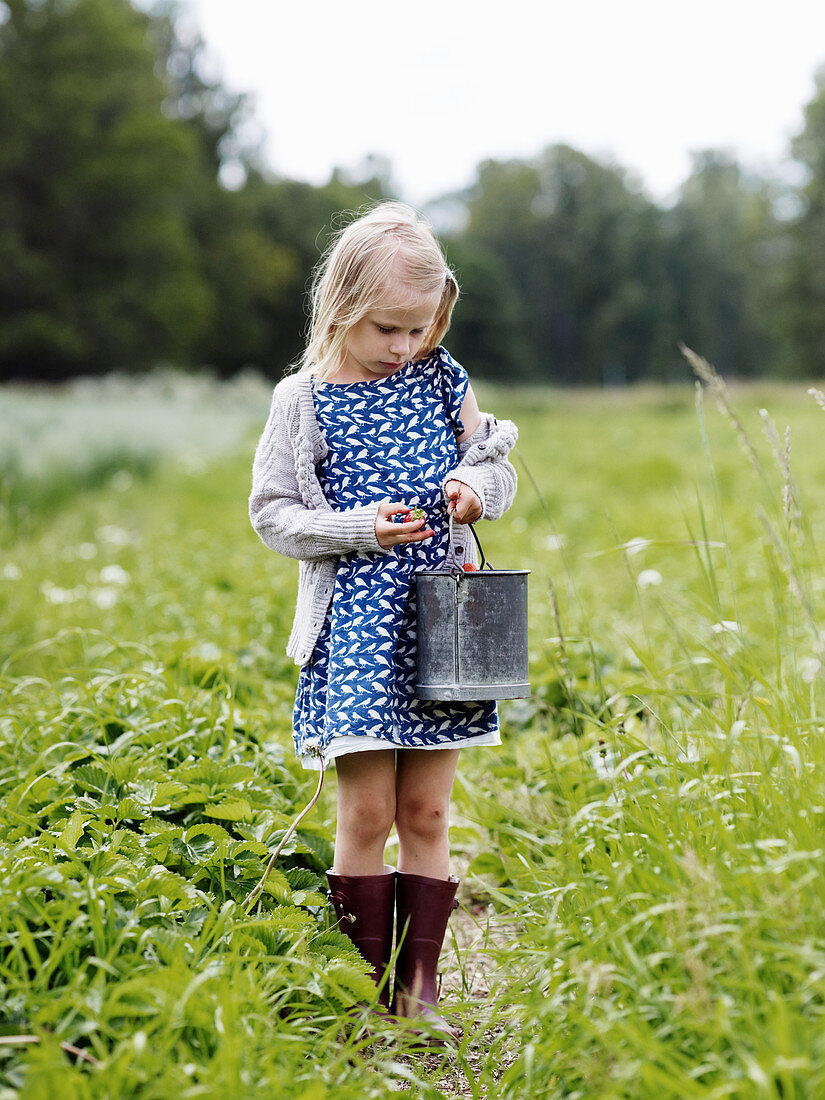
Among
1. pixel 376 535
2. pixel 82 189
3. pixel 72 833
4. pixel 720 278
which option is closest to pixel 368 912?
pixel 72 833

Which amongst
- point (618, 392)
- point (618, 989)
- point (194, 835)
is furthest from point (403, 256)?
point (618, 392)

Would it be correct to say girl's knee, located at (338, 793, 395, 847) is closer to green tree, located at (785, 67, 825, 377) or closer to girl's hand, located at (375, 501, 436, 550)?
girl's hand, located at (375, 501, 436, 550)

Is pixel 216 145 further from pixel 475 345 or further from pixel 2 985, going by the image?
pixel 2 985

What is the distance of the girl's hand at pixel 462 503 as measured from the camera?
2332mm

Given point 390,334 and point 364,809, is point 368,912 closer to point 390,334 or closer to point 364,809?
point 364,809

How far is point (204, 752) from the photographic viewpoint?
288cm

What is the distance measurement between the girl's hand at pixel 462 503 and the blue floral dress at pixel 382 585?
78 mm

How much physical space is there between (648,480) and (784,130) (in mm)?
43381

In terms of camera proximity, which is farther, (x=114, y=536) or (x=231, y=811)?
(x=114, y=536)

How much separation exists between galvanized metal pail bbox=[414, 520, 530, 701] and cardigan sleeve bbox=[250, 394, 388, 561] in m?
0.17

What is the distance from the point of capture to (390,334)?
2359mm

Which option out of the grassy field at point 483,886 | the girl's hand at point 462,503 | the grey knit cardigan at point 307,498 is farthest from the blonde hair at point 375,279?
the grassy field at point 483,886

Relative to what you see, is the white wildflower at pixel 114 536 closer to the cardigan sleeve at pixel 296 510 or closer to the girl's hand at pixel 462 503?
the cardigan sleeve at pixel 296 510

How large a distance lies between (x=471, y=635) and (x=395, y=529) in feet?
0.86
